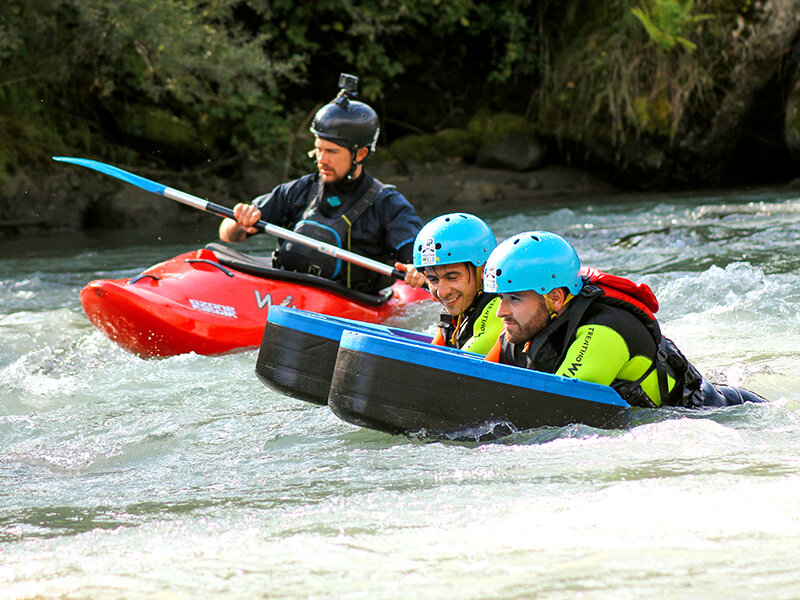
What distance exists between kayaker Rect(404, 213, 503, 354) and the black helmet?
6.85 ft

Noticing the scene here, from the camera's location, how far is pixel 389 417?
141 inches

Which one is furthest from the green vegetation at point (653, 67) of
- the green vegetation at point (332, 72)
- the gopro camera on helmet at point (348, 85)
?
the gopro camera on helmet at point (348, 85)

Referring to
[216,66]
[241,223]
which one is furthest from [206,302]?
[216,66]

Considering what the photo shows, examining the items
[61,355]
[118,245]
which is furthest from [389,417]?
[118,245]

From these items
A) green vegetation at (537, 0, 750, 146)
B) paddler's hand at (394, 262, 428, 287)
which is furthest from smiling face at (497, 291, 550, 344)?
green vegetation at (537, 0, 750, 146)

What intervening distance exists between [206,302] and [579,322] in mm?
2851

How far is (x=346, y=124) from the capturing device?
5926 millimetres

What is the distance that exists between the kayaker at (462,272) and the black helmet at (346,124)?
6.85ft

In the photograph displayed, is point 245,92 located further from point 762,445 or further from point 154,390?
point 762,445

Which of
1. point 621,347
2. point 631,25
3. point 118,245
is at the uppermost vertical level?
point 631,25

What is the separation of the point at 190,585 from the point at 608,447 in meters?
1.57

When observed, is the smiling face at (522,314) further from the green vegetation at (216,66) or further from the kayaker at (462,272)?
the green vegetation at (216,66)

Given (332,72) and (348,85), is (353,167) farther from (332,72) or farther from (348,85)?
(332,72)

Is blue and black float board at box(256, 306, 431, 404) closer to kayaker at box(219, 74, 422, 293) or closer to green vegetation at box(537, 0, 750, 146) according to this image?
kayaker at box(219, 74, 422, 293)
